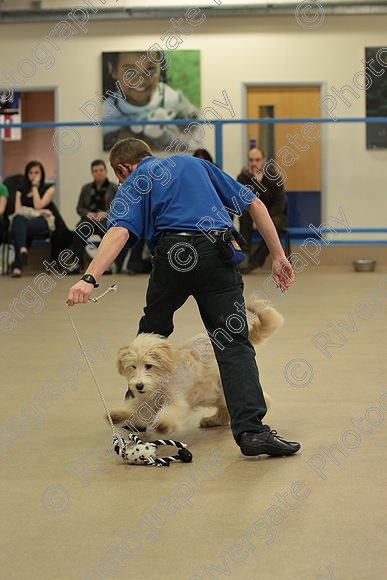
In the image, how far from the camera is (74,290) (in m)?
4.00

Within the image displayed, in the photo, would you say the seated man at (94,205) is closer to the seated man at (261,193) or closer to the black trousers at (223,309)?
the seated man at (261,193)

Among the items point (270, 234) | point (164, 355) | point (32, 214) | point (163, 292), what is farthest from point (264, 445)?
point (32, 214)

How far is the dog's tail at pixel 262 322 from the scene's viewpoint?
15.4 ft

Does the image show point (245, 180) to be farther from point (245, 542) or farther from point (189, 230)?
point (245, 542)

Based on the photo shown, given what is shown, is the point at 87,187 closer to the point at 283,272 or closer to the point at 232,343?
the point at 283,272

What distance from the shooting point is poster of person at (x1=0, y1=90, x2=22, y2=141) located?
45.6 feet

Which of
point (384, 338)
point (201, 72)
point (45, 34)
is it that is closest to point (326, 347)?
point (384, 338)

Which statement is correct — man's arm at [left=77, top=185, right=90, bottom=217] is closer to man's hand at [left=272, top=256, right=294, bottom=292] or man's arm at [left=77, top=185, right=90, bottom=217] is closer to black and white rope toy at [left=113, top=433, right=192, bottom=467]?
man's hand at [left=272, top=256, right=294, bottom=292]

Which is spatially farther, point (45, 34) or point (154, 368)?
point (45, 34)

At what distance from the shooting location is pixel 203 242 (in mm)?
4375

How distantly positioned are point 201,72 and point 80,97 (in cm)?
168

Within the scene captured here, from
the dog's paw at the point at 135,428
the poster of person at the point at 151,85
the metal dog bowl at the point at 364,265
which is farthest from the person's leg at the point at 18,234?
the dog's paw at the point at 135,428

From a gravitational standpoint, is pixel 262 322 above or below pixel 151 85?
below

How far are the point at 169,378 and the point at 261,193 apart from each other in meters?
7.74
